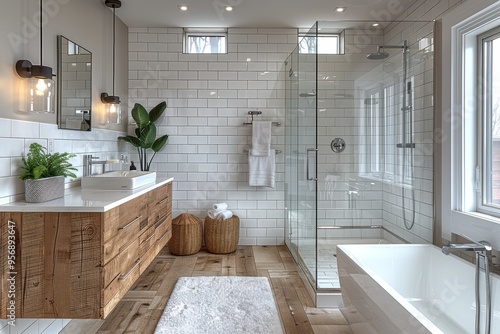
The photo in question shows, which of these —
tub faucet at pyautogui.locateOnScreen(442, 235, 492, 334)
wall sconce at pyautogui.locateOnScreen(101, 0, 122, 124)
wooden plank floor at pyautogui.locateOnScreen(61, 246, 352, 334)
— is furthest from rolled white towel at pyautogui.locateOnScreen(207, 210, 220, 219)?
tub faucet at pyautogui.locateOnScreen(442, 235, 492, 334)

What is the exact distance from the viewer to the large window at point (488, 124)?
224 cm

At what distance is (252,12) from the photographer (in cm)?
368

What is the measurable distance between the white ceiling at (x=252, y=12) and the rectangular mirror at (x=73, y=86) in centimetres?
100

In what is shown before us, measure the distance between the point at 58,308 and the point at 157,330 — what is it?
78cm

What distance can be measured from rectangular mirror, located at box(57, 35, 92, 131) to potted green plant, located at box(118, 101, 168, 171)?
2.90ft

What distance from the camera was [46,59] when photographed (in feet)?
7.64

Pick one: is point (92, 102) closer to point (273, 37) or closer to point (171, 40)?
point (171, 40)

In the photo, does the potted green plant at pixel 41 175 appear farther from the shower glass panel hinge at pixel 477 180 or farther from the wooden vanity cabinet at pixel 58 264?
the shower glass panel hinge at pixel 477 180

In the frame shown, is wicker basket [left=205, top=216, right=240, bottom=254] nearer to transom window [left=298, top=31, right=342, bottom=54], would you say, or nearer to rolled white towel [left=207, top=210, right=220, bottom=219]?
rolled white towel [left=207, top=210, right=220, bottom=219]

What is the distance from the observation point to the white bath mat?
236 cm

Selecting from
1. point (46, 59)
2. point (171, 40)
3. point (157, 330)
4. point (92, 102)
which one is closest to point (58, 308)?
point (157, 330)

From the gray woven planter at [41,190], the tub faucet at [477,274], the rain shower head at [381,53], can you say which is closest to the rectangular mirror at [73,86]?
the gray woven planter at [41,190]

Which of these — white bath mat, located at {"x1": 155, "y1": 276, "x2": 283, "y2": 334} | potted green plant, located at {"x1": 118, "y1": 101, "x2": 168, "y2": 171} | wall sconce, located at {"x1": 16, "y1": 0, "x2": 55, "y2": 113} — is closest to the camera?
wall sconce, located at {"x1": 16, "y1": 0, "x2": 55, "y2": 113}

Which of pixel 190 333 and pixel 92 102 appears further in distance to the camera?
pixel 92 102
